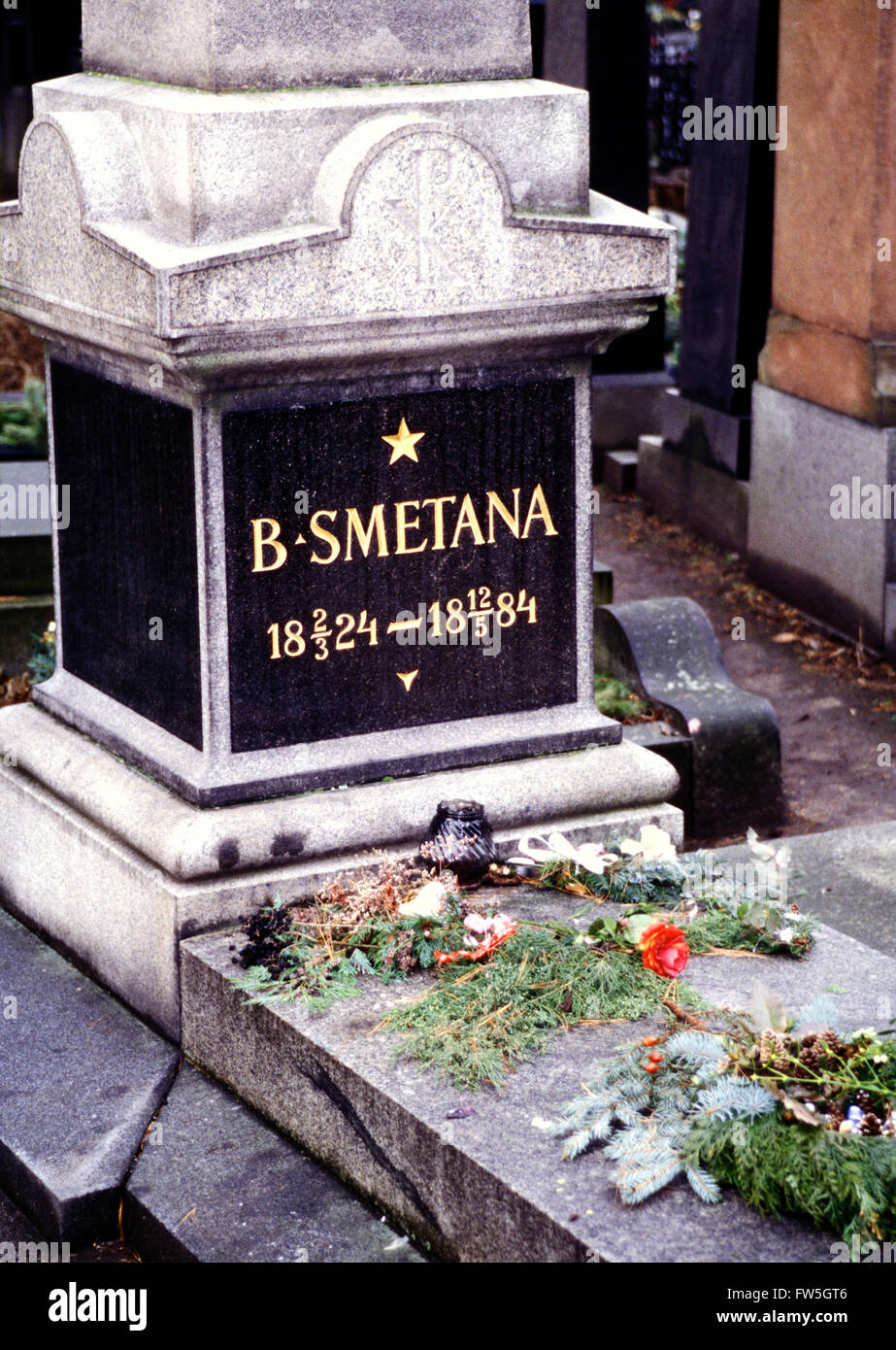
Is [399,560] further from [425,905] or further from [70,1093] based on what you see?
[70,1093]

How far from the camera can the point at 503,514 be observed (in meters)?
5.01

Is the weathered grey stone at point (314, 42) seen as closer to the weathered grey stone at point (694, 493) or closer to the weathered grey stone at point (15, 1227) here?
the weathered grey stone at point (15, 1227)

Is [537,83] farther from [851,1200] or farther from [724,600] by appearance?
[724,600]

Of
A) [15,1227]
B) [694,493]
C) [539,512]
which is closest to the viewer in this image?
[15,1227]

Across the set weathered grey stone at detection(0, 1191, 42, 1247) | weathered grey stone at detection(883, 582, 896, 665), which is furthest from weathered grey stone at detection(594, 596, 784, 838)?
weathered grey stone at detection(0, 1191, 42, 1247)

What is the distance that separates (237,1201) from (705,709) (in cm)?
355

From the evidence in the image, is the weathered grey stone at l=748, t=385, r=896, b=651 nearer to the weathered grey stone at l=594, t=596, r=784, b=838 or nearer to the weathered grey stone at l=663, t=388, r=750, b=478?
the weathered grey stone at l=663, t=388, r=750, b=478

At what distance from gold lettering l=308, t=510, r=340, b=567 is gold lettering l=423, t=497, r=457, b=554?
0.26 meters

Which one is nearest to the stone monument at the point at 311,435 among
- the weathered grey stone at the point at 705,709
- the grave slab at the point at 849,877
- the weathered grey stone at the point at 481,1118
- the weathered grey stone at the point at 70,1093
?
the weathered grey stone at the point at 70,1093

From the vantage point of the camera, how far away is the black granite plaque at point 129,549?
4.78 metres

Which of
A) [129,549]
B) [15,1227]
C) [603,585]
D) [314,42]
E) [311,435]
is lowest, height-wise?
[15,1227]

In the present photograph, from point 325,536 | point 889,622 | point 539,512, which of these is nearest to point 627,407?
point 889,622

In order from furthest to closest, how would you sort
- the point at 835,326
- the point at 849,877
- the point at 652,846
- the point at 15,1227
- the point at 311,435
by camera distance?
1. the point at 835,326
2. the point at 849,877
3. the point at 652,846
4. the point at 311,435
5. the point at 15,1227
